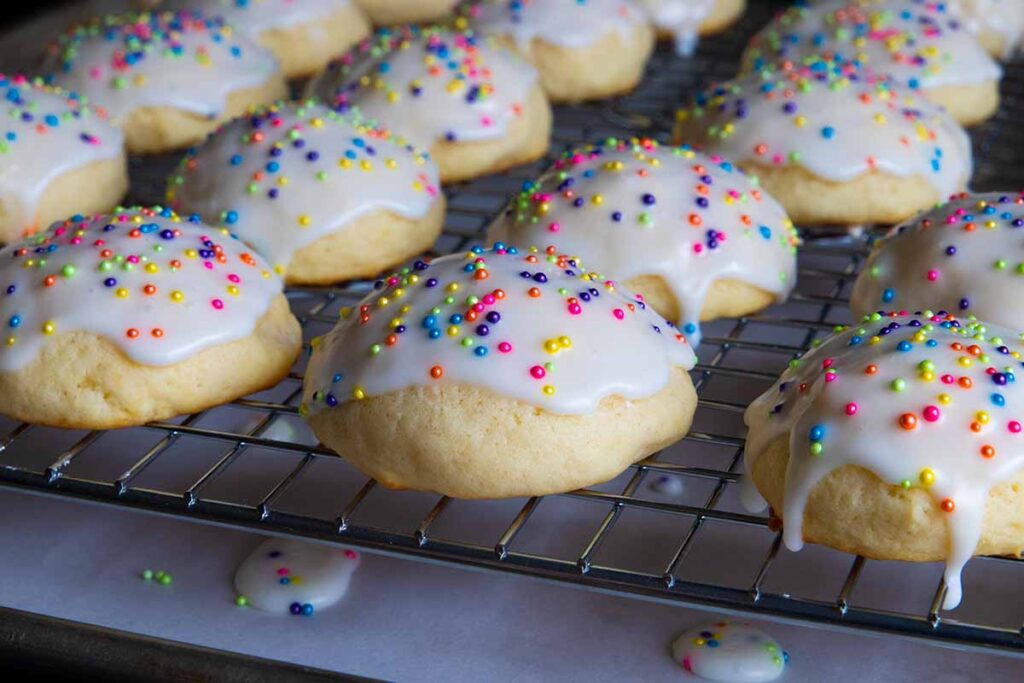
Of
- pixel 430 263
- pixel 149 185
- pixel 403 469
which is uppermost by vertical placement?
pixel 430 263

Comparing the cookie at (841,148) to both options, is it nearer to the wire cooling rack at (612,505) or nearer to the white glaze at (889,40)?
the wire cooling rack at (612,505)

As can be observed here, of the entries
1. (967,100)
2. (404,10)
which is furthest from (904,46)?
(404,10)

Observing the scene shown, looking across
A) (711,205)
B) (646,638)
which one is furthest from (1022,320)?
(646,638)

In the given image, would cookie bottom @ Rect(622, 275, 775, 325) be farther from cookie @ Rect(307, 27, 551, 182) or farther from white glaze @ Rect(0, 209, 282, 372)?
cookie @ Rect(307, 27, 551, 182)

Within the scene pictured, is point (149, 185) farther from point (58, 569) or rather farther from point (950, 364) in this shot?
point (950, 364)

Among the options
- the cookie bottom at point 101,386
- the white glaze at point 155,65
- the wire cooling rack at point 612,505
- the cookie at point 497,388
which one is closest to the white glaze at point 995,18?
the wire cooling rack at point 612,505
